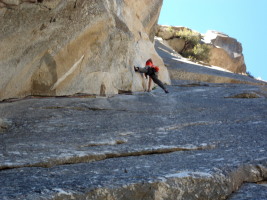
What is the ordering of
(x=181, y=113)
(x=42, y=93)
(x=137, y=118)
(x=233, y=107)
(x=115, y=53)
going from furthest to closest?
(x=115, y=53) → (x=42, y=93) → (x=233, y=107) → (x=181, y=113) → (x=137, y=118)

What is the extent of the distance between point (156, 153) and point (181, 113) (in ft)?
12.6

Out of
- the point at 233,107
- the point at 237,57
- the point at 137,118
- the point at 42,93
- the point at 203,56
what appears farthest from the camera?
the point at 237,57

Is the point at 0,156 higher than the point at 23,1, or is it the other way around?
the point at 23,1

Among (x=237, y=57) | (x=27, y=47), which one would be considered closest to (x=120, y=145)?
(x=27, y=47)

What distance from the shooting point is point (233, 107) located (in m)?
11.1

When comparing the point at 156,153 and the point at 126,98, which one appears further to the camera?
the point at 126,98

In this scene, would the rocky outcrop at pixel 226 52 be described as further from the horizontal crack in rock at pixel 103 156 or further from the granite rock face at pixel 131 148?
the horizontal crack in rock at pixel 103 156

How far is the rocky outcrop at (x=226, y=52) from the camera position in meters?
42.4

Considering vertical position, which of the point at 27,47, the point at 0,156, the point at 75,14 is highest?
the point at 75,14

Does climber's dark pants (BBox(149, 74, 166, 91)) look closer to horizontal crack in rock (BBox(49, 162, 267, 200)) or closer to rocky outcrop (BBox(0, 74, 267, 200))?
rocky outcrop (BBox(0, 74, 267, 200))

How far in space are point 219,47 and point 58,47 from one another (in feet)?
109

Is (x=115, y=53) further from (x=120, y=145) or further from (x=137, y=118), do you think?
(x=120, y=145)

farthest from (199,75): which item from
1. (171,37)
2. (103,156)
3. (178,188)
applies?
(178,188)

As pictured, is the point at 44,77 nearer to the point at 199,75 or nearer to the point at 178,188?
the point at 178,188
